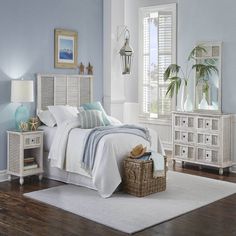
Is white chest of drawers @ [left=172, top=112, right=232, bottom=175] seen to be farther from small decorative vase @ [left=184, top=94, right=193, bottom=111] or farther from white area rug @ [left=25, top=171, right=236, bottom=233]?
→ white area rug @ [left=25, top=171, right=236, bottom=233]

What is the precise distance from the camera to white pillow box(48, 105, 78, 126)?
237 inches

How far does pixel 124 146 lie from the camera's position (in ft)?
17.1

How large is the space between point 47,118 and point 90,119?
705 mm

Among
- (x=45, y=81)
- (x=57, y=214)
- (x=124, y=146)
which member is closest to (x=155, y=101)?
(x=45, y=81)

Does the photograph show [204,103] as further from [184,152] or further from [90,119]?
[90,119]

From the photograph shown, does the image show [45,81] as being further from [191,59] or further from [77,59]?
[191,59]

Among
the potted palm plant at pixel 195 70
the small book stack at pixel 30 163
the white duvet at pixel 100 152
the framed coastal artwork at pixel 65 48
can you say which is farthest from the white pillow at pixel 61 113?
the potted palm plant at pixel 195 70

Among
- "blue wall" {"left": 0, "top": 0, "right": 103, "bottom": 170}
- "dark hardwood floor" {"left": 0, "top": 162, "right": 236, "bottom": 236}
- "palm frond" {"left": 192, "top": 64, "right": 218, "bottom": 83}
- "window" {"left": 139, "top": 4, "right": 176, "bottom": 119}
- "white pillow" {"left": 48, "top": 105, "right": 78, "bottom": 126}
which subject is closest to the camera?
"dark hardwood floor" {"left": 0, "top": 162, "right": 236, "bottom": 236}

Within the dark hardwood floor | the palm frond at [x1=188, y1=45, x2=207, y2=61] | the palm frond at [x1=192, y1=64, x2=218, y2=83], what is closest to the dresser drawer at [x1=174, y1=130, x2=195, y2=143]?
the palm frond at [x1=192, y1=64, x2=218, y2=83]

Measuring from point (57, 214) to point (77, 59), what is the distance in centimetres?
299

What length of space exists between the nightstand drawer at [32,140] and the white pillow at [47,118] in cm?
35

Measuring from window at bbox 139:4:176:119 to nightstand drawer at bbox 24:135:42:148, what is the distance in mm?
3177

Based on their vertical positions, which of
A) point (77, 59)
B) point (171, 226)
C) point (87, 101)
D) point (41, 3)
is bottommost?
point (171, 226)

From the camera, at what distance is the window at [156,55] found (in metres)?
8.25
